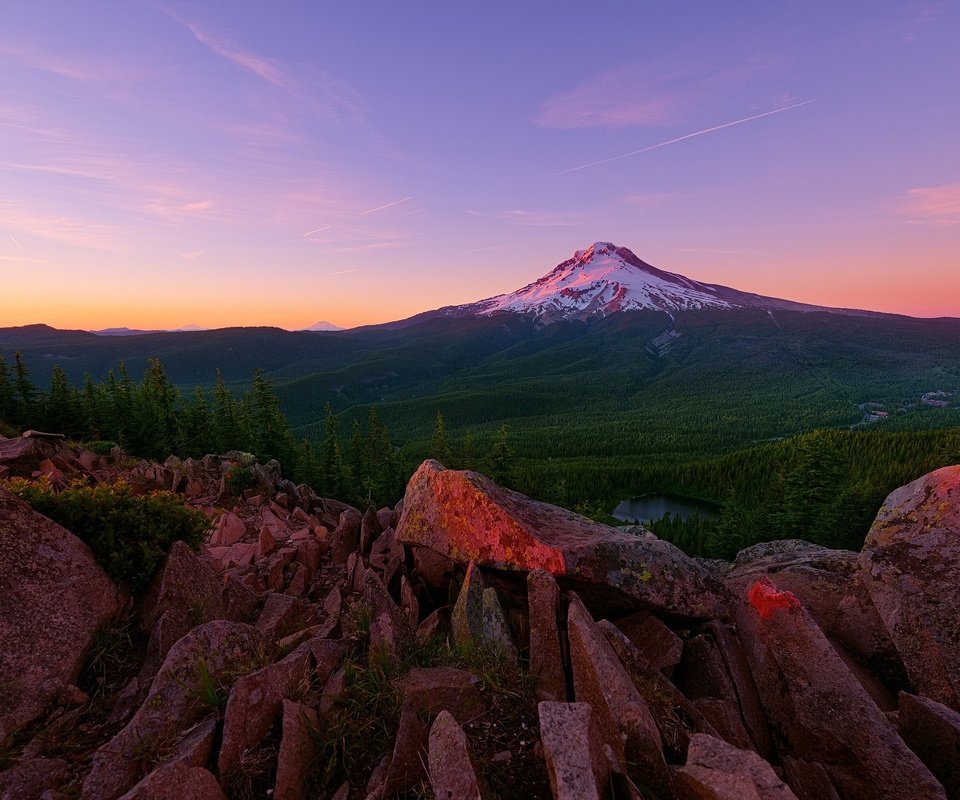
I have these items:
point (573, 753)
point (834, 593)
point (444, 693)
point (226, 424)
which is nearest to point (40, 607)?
point (444, 693)

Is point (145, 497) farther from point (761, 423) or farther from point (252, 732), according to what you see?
point (761, 423)

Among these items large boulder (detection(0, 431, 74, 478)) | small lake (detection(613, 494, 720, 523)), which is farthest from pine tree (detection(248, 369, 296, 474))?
small lake (detection(613, 494, 720, 523))

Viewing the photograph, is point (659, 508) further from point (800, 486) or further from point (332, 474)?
point (332, 474)

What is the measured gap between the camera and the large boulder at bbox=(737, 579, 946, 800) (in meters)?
5.29

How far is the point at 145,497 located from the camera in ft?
28.9

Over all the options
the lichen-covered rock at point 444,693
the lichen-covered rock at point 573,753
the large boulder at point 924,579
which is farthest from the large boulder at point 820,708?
the lichen-covered rock at point 444,693

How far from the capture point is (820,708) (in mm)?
6230

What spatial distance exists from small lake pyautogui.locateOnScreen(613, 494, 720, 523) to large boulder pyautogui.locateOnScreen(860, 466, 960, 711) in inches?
2750

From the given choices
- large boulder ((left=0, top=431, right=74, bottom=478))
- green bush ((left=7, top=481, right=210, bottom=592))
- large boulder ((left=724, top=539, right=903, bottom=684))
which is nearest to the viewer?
green bush ((left=7, top=481, right=210, bottom=592))

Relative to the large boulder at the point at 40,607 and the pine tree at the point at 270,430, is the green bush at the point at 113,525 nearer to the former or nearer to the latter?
the large boulder at the point at 40,607

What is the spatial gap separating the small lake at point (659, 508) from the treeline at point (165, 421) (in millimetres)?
49189

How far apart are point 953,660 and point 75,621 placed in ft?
44.3

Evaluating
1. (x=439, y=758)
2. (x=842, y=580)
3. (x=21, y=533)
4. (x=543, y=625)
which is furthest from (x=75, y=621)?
(x=842, y=580)

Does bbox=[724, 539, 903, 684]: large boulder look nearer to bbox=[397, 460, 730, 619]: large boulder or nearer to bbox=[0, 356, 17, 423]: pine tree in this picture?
bbox=[397, 460, 730, 619]: large boulder
